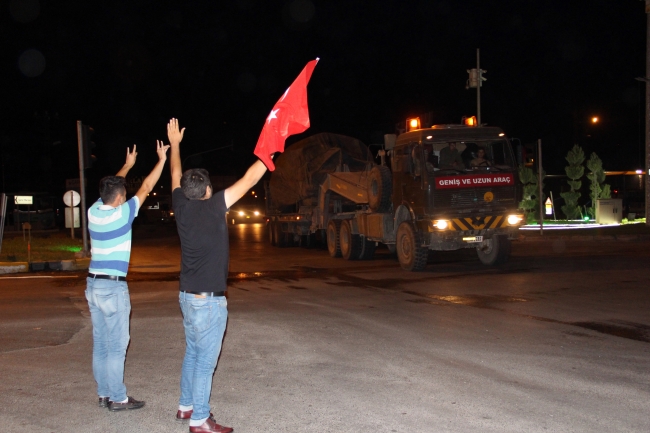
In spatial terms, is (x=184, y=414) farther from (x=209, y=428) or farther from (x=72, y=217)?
(x=72, y=217)

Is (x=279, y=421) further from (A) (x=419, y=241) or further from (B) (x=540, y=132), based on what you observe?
(B) (x=540, y=132)

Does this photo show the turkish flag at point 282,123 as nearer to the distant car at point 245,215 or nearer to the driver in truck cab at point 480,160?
the driver in truck cab at point 480,160

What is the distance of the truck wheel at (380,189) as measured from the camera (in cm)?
1733

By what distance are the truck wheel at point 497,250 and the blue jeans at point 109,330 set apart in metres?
11.9

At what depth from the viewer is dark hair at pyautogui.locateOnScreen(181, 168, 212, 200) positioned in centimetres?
493

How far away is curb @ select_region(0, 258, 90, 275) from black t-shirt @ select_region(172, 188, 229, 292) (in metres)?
14.8

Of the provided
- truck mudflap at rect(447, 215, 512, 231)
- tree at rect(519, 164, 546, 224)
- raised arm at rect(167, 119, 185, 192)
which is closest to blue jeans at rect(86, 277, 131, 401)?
raised arm at rect(167, 119, 185, 192)

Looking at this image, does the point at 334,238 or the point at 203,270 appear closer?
the point at 203,270

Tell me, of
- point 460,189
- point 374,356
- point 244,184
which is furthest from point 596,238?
point 244,184

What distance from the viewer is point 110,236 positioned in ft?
18.5

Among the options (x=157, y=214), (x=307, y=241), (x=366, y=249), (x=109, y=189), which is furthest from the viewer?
(x=157, y=214)

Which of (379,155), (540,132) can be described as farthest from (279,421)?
(540,132)

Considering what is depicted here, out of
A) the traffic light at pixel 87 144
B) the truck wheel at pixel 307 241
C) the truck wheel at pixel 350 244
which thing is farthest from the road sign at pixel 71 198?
the truck wheel at pixel 350 244

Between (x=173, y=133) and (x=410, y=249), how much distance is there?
10.8 meters
